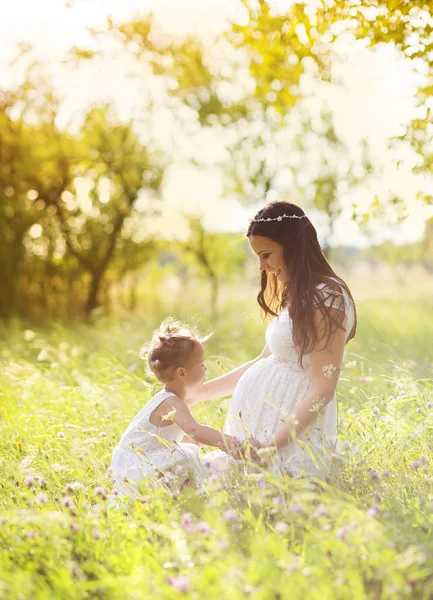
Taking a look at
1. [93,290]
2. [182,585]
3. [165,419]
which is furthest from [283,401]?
[93,290]

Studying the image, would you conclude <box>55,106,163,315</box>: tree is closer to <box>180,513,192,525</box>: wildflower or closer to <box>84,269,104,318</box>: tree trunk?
<box>84,269,104,318</box>: tree trunk

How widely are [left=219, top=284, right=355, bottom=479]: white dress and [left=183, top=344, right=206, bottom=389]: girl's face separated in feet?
0.73

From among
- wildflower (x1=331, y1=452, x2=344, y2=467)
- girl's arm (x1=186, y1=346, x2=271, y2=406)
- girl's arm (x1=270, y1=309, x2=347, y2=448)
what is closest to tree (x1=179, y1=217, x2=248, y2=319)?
girl's arm (x1=186, y1=346, x2=271, y2=406)

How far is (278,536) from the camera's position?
8.68 ft

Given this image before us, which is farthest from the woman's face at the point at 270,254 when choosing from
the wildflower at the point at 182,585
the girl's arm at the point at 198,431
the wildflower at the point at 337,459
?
the wildflower at the point at 182,585

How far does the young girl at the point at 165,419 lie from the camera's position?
3.59 metres

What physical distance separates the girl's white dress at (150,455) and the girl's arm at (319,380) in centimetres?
49

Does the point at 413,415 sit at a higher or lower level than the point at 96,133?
lower

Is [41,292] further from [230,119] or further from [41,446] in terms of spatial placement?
[41,446]

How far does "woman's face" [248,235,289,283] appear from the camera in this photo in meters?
3.61

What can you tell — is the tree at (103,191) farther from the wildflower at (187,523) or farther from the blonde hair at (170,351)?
the wildflower at (187,523)

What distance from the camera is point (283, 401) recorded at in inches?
140

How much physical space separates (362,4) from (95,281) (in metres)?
10.1

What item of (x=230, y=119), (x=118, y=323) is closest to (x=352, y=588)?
(x=118, y=323)
